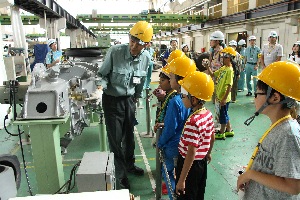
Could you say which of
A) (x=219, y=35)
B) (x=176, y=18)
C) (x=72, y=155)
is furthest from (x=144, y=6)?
(x=72, y=155)

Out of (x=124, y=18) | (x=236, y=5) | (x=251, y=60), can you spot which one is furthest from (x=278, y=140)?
(x=236, y=5)

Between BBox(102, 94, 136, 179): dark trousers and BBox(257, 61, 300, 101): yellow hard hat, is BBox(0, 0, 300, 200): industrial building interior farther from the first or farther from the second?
BBox(257, 61, 300, 101): yellow hard hat

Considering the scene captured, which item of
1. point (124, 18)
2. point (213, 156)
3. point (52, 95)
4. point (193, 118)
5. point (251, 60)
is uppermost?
point (124, 18)

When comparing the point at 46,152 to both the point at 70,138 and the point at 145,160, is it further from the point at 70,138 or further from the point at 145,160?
the point at 145,160

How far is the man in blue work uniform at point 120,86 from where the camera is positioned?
3041mm

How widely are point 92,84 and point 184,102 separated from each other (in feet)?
8.48

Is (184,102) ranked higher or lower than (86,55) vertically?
lower

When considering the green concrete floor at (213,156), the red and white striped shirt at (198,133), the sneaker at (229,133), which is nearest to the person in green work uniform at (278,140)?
the red and white striped shirt at (198,133)

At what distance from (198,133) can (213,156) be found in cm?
240

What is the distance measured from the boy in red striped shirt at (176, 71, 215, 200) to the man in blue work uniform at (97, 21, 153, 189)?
1030 millimetres

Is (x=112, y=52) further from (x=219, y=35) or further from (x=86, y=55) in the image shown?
(x=219, y=35)

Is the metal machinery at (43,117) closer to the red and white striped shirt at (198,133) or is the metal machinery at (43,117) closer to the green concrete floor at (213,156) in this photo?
the green concrete floor at (213,156)

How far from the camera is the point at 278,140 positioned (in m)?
1.31

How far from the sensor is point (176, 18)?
17.4m
